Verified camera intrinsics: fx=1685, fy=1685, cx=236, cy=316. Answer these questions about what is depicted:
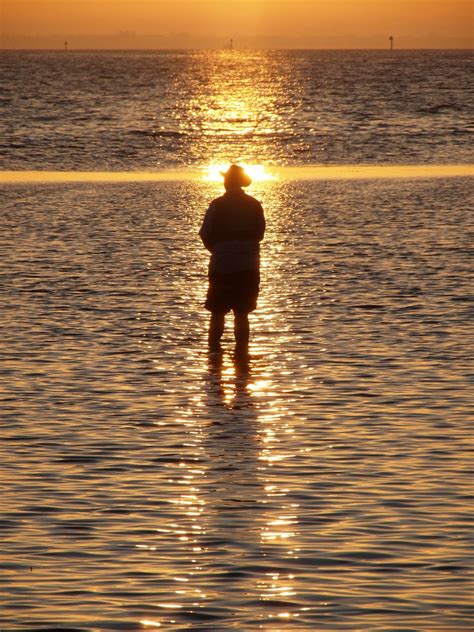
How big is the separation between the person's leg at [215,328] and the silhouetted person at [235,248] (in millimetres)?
18

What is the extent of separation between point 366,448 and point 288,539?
6.75ft

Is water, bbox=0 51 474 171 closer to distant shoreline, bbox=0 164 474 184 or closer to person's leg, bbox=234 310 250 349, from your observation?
distant shoreline, bbox=0 164 474 184

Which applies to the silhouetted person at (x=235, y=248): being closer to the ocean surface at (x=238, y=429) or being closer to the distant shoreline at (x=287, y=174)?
the ocean surface at (x=238, y=429)

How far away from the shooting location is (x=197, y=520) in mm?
8148

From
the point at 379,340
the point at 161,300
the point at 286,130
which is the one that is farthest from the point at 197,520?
the point at 286,130

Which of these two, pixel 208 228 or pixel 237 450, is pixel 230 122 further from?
pixel 237 450

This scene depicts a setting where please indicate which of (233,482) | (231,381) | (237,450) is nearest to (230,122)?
(231,381)

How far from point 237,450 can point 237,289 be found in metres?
3.80

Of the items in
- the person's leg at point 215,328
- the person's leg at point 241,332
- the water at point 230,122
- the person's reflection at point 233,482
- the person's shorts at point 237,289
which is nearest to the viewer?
the person's reflection at point 233,482

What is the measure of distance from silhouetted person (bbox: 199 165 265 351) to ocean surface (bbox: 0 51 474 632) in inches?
17.9

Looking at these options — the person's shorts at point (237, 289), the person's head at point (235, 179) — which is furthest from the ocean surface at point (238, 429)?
the person's head at point (235, 179)

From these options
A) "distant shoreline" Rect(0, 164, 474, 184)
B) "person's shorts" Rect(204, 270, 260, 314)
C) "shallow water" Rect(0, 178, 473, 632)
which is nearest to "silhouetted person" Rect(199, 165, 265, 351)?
"person's shorts" Rect(204, 270, 260, 314)

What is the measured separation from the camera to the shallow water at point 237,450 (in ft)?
22.9

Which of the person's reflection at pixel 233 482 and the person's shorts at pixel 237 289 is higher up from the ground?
the person's shorts at pixel 237 289
